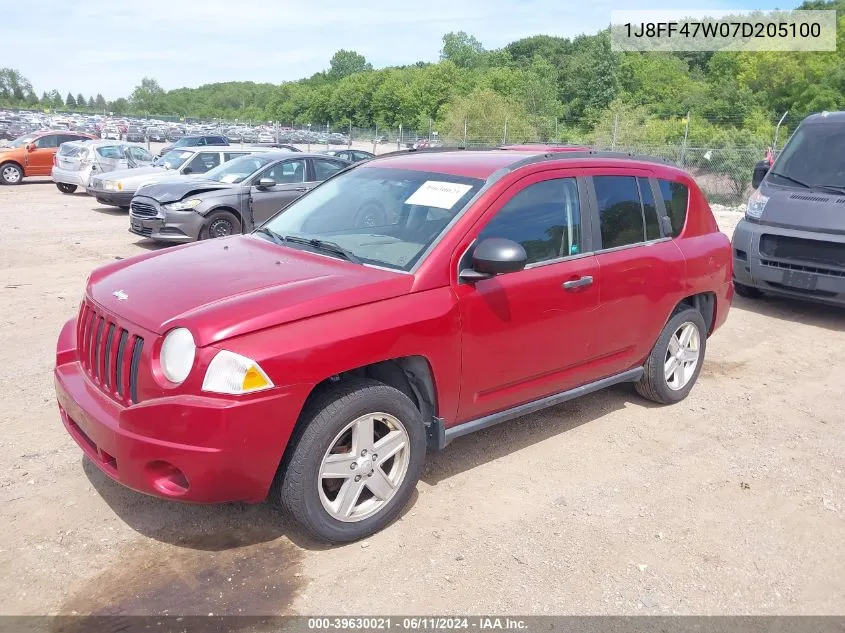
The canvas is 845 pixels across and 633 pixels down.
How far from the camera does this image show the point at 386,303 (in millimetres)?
3402

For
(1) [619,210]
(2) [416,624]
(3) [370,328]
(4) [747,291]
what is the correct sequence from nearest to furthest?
(2) [416,624] → (3) [370,328] → (1) [619,210] → (4) [747,291]

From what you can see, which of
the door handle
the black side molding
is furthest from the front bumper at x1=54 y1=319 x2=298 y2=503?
the door handle

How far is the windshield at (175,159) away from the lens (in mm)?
15820

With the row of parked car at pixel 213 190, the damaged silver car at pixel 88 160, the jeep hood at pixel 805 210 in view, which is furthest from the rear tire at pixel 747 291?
the damaged silver car at pixel 88 160

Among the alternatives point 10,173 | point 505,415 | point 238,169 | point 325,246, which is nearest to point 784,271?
point 505,415

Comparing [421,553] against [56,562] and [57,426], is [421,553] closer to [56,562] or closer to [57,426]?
[56,562]

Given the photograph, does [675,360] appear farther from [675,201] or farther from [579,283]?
[579,283]

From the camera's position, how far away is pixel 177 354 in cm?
302

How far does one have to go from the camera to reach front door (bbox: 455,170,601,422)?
3781 mm

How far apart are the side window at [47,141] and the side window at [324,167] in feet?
44.0

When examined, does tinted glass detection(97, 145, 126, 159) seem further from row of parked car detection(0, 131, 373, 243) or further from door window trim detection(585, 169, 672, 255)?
door window trim detection(585, 169, 672, 255)

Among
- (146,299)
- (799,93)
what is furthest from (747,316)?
(799,93)

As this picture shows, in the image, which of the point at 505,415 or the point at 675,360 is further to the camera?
the point at 675,360

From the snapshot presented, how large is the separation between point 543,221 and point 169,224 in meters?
7.97
